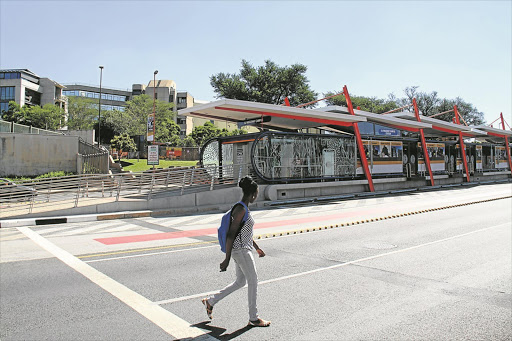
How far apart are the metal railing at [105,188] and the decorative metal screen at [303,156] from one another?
4.28 ft

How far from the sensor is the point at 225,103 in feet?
62.8

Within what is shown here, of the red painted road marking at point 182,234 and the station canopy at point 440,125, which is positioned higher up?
the station canopy at point 440,125

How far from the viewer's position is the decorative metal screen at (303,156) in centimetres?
2062

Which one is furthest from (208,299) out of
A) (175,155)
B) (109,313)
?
(175,155)

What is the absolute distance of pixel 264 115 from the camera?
21672 millimetres

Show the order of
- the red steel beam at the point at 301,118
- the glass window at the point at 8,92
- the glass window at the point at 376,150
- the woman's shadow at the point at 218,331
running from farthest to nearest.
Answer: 1. the glass window at the point at 8,92
2. the glass window at the point at 376,150
3. the red steel beam at the point at 301,118
4. the woman's shadow at the point at 218,331

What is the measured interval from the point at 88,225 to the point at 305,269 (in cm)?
915

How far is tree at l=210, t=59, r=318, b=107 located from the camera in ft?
174

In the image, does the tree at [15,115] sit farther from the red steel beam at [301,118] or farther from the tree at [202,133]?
the red steel beam at [301,118]

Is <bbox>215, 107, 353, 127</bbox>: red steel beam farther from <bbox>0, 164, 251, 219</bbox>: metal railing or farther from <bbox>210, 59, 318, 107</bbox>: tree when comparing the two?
<bbox>210, 59, 318, 107</bbox>: tree

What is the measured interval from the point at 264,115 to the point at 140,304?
17.2 m

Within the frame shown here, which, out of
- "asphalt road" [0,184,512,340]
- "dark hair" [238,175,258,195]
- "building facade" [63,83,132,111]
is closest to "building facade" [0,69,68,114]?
"building facade" [63,83,132,111]

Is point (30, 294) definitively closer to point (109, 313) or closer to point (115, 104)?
point (109, 313)

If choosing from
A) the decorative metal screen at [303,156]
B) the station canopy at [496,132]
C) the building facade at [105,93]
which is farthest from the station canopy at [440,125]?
the building facade at [105,93]
